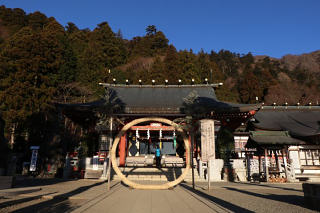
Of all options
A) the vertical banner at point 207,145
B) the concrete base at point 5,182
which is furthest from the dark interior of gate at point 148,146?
the concrete base at point 5,182

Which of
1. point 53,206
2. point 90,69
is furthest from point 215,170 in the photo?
point 90,69

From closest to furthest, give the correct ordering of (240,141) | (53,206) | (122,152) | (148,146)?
1. (53,206)
2. (122,152)
3. (240,141)
4. (148,146)

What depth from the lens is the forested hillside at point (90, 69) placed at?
2039 cm

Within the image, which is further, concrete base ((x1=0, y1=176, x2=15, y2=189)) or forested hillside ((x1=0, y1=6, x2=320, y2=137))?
forested hillside ((x1=0, y1=6, x2=320, y2=137))

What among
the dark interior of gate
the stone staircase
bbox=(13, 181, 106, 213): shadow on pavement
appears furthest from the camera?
the dark interior of gate

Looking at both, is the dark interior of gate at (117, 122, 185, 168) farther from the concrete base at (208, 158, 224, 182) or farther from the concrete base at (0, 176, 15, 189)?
the concrete base at (0, 176, 15, 189)

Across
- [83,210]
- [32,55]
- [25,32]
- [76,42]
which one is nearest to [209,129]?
[83,210]

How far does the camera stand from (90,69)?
33.9 meters

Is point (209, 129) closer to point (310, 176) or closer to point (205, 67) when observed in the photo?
point (310, 176)

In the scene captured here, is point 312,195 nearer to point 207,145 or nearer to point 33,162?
point 207,145

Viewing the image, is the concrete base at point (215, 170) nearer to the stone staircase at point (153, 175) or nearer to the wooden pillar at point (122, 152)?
the stone staircase at point (153, 175)

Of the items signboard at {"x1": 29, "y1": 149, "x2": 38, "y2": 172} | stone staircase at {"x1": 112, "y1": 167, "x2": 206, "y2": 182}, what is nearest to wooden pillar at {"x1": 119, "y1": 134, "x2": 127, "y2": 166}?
stone staircase at {"x1": 112, "y1": 167, "x2": 206, "y2": 182}

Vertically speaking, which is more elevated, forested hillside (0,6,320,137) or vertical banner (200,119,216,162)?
forested hillside (0,6,320,137)

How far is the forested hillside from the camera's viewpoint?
66.9 feet
